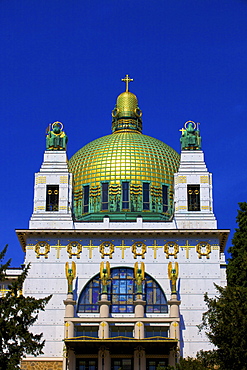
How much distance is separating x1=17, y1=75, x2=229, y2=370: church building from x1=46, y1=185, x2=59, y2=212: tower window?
0.07 meters

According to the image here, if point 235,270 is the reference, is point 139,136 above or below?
above

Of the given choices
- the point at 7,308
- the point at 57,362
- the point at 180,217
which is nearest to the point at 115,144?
the point at 180,217

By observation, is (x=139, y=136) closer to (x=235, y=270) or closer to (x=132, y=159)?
(x=132, y=159)

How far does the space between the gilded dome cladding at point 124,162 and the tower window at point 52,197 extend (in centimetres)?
508

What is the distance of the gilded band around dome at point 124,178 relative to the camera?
190ft

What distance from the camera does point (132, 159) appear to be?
60.5 meters

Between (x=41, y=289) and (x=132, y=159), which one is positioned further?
(x=132, y=159)

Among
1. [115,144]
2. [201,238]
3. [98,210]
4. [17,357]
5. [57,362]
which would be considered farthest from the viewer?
[115,144]

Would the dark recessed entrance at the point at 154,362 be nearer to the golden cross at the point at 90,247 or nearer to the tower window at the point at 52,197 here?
the golden cross at the point at 90,247

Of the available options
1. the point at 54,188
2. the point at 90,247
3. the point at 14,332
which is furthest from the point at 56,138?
the point at 14,332

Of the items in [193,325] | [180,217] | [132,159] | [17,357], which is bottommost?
[17,357]

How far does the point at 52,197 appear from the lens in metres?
55.0

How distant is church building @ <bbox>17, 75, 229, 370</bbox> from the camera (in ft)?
160

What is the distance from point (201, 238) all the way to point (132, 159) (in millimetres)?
10662
